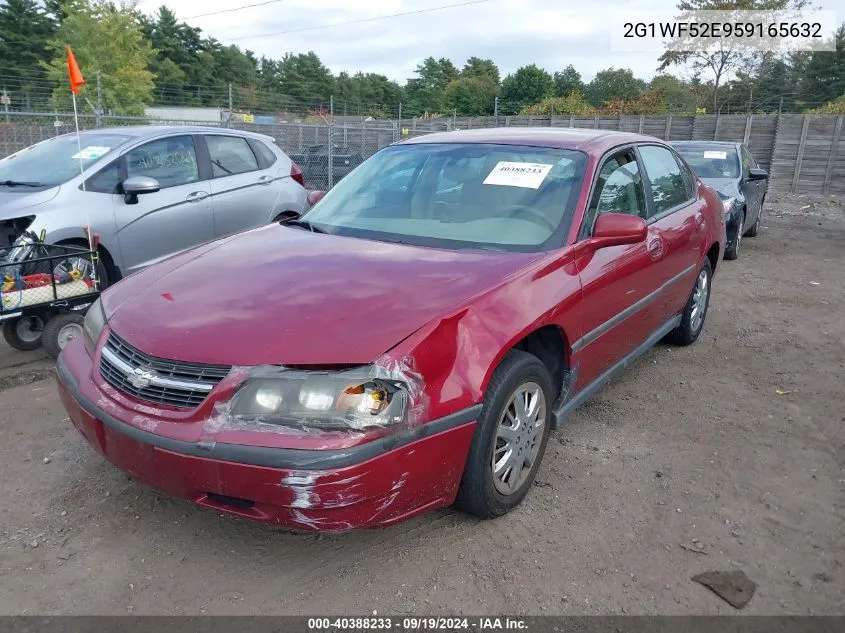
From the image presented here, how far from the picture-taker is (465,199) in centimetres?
347

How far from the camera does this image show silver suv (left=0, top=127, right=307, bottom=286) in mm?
5277

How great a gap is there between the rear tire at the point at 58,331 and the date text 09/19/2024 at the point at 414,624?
3445 mm

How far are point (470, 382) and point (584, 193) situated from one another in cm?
142

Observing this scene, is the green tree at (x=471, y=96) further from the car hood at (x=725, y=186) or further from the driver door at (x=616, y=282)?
the driver door at (x=616, y=282)

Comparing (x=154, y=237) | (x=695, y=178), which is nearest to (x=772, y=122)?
(x=695, y=178)

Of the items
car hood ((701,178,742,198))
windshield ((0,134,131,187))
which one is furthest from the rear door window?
car hood ((701,178,742,198))

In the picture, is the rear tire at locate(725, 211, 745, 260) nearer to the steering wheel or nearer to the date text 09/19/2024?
the steering wheel

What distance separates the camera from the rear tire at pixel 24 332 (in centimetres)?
482

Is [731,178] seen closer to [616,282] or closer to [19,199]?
[616,282]

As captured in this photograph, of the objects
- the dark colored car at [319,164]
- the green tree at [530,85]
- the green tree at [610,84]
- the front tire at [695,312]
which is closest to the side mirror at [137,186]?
the front tire at [695,312]

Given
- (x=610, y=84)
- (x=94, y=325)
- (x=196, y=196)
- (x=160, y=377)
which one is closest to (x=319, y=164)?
(x=196, y=196)

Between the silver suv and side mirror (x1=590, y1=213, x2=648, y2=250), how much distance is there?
344 cm

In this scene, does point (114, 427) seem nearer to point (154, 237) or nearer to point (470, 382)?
point (470, 382)

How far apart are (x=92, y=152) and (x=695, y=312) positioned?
17.4 ft
